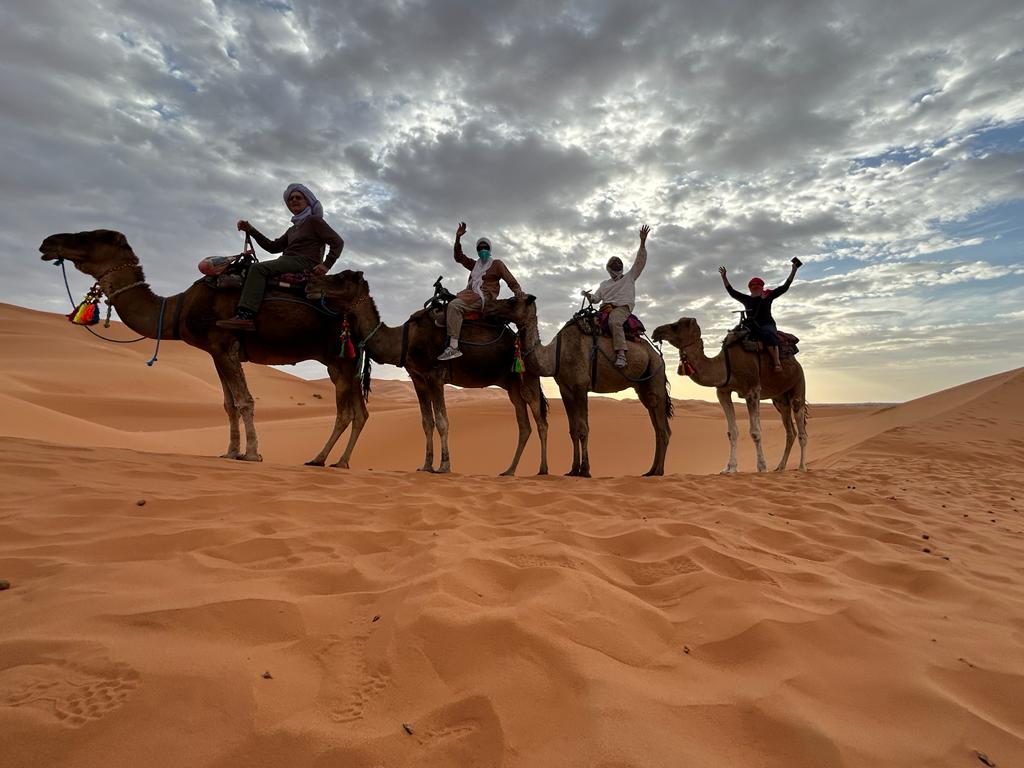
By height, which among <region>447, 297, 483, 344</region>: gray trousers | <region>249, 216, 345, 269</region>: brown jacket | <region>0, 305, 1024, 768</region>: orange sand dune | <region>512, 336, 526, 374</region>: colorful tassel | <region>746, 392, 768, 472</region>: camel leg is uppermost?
<region>249, 216, 345, 269</region>: brown jacket

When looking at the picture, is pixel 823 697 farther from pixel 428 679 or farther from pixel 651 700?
pixel 428 679

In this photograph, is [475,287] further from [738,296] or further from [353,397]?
[738,296]

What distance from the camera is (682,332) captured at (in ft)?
Answer: 30.8

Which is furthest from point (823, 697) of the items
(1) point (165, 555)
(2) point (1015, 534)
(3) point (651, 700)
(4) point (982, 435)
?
(4) point (982, 435)

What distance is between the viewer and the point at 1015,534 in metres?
4.49

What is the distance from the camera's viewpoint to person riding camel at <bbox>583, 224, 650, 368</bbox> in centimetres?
834

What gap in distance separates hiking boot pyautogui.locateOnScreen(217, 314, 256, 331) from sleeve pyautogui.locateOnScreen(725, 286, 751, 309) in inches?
315

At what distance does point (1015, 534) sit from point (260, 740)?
5.87 m

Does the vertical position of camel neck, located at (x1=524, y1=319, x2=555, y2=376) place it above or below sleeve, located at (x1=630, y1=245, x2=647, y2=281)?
below

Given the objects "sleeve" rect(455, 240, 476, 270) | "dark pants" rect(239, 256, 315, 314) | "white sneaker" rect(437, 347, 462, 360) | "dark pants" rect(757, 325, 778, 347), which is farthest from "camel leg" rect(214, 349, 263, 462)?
"dark pants" rect(757, 325, 778, 347)

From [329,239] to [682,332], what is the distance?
6.05m

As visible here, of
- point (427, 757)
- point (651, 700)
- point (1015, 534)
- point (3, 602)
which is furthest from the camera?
point (1015, 534)

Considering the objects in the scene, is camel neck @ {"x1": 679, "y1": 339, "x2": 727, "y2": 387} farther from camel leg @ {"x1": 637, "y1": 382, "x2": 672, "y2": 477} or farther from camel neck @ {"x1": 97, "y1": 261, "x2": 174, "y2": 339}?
camel neck @ {"x1": 97, "y1": 261, "x2": 174, "y2": 339}

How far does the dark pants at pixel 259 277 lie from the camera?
672cm
